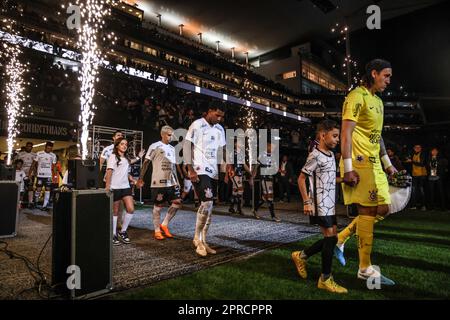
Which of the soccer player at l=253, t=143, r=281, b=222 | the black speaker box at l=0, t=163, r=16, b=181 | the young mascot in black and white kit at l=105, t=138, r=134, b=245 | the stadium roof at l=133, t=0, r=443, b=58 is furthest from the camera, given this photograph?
the stadium roof at l=133, t=0, r=443, b=58

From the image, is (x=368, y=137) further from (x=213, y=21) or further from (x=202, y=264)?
(x=213, y=21)

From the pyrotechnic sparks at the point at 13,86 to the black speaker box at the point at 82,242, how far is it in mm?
10772

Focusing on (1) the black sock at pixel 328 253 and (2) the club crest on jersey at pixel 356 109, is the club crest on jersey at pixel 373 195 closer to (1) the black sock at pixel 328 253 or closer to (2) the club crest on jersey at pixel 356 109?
(1) the black sock at pixel 328 253

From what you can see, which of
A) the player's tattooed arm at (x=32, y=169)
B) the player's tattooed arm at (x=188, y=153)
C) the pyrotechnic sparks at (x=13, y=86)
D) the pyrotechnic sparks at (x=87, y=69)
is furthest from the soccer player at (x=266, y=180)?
the pyrotechnic sparks at (x=13, y=86)

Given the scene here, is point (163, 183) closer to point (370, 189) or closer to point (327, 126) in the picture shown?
point (327, 126)

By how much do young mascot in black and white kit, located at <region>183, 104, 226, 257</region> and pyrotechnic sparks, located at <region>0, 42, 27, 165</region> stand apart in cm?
1007

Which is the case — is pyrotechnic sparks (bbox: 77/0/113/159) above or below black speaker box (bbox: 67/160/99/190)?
above

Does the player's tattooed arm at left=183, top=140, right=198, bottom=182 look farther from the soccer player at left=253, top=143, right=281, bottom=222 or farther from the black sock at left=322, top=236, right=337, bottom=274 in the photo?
the soccer player at left=253, top=143, right=281, bottom=222

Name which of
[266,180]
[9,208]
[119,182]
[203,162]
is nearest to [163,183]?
[119,182]

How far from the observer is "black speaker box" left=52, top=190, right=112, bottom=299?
278 centimetres

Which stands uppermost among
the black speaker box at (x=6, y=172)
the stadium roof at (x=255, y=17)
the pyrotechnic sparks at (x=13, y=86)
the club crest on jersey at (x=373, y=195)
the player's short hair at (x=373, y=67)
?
the stadium roof at (x=255, y=17)

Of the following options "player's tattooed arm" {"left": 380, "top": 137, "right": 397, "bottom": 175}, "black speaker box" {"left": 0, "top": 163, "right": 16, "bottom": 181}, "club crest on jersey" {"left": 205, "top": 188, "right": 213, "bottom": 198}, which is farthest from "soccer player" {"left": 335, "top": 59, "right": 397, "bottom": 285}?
"black speaker box" {"left": 0, "top": 163, "right": 16, "bottom": 181}

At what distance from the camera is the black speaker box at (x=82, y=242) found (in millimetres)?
2775
